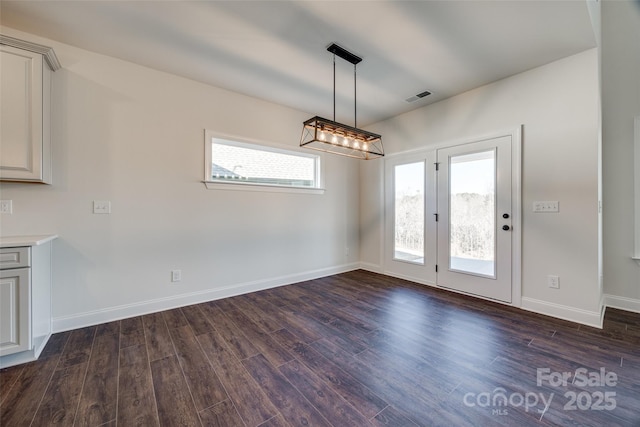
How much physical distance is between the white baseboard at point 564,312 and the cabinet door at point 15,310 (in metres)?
4.68

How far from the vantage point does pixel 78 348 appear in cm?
210

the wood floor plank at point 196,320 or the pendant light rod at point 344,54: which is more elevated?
the pendant light rod at point 344,54

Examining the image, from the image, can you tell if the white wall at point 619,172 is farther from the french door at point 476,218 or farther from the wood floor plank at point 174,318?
the wood floor plank at point 174,318

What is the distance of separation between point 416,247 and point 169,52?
4.07 m

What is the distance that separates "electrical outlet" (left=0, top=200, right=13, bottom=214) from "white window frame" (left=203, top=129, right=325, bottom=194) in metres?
1.62

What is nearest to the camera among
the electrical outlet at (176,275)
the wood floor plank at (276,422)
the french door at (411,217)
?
the wood floor plank at (276,422)

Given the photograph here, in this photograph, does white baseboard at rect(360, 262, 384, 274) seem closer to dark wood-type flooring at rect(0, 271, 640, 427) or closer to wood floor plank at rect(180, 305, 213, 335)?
dark wood-type flooring at rect(0, 271, 640, 427)

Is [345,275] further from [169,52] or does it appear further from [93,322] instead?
[169,52]

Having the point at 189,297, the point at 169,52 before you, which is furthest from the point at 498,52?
the point at 189,297

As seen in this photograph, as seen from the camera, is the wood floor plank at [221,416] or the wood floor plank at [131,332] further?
the wood floor plank at [131,332]

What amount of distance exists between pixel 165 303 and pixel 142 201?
1194 mm

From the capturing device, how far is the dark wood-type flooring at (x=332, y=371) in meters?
1.43

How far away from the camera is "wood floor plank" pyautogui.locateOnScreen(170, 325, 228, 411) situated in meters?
1.56

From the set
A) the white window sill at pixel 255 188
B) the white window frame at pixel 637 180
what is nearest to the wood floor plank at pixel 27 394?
the white window sill at pixel 255 188
